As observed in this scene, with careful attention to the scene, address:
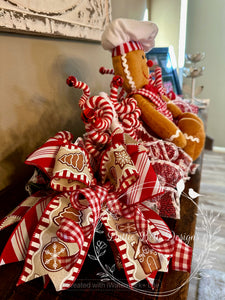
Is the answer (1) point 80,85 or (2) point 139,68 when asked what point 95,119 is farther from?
(2) point 139,68

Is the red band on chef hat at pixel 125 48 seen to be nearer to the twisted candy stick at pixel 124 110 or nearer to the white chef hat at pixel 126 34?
the white chef hat at pixel 126 34

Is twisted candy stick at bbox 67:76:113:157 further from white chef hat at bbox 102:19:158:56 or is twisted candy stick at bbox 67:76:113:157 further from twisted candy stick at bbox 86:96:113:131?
white chef hat at bbox 102:19:158:56

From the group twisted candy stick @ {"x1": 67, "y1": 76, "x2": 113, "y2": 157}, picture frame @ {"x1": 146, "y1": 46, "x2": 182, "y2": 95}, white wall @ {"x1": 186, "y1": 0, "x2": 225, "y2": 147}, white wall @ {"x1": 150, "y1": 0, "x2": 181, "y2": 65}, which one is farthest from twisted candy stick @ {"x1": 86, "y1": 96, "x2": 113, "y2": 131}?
white wall @ {"x1": 186, "y1": 0, "x2": 225, "y2": 147}

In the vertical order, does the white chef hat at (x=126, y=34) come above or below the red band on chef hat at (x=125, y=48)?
above

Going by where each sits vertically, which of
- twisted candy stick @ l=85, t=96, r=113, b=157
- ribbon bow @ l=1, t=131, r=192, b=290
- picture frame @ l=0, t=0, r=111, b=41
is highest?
picture frame @ l=0, t=0, r=111, b=41

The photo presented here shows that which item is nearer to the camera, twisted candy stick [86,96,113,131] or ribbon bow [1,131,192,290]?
ribbon bow [1,131,192,290]

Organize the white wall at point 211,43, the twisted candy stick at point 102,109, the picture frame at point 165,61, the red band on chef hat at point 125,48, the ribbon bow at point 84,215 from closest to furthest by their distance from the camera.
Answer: the ribbon bow at point 84,215 → the twisted candy stick at point 102,109 → the red band on chef hat at point 125,48 → the picture frame at point 165,61 → the white wall at point 211,43

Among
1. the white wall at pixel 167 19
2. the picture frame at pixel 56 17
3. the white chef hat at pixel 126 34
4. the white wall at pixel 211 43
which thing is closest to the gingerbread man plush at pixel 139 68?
the white chef hat at pixel 126 34

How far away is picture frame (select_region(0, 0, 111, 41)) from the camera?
Result: 41cm

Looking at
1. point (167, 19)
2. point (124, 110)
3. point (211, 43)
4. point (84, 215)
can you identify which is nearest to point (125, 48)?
point (124, 110)

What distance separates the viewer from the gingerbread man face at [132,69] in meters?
0.50

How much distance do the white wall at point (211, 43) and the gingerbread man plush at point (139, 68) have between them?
177cm

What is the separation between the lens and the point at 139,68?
525 millimetres

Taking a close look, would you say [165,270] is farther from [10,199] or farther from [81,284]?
[10,199]
